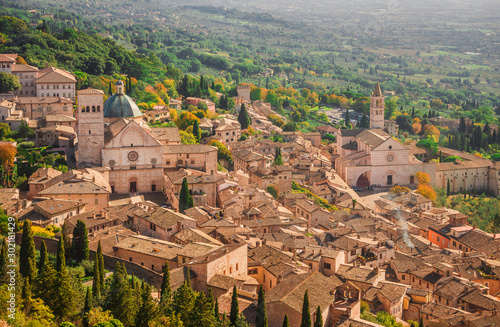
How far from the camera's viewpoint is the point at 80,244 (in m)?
31.3

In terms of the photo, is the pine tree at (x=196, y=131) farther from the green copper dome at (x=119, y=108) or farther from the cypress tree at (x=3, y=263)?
the cypress tree at (x=3, y=263)

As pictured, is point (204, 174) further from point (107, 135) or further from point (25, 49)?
point (25, 49)

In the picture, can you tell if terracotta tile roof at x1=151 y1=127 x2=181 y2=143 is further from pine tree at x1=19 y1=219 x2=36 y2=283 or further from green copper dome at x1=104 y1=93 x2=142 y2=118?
pine tree at x1=19 y1=219 x2=36 y2=283

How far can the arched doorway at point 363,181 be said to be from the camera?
6903cm

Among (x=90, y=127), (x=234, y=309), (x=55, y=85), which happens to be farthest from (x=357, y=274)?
(x=55, y=85)

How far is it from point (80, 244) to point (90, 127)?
646 inches

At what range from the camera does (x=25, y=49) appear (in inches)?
2881

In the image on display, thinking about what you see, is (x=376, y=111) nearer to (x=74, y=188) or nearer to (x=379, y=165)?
(x=379, y=165)

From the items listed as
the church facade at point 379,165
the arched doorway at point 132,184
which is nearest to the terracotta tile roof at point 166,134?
the arched doorway at point 132,184

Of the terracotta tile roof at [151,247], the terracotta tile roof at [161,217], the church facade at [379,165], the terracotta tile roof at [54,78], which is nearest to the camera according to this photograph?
the terracotta tile roof at [151,247]

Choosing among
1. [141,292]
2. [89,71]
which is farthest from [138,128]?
[89,71]

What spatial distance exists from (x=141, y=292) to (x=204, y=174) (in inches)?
812

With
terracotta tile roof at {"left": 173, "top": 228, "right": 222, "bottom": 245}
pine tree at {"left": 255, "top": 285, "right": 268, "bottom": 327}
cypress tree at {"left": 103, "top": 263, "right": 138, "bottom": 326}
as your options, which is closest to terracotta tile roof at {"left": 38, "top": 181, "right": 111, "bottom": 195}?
terracotta tile roof at {"left": 173, "top": 228, "right": 222, "bottom": 245}

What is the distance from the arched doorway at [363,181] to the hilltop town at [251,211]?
0.40 feet
